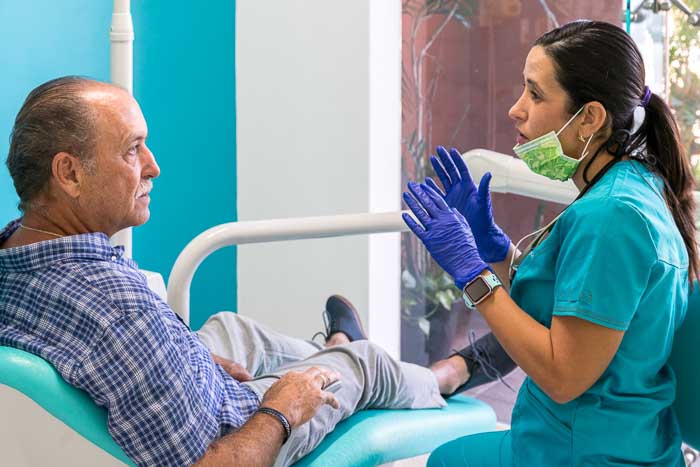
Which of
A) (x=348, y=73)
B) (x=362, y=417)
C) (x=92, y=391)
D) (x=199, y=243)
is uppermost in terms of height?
(x=348, y=73)

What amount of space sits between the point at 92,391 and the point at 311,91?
77.3 inches

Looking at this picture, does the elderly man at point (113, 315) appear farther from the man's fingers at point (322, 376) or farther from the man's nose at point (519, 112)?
the man's nose at point (519, 112)

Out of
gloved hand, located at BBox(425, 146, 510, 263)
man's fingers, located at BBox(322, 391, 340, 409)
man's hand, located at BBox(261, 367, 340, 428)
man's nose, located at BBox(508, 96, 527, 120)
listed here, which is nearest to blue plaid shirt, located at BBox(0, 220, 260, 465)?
man's hand, located at BBox(261, 367, 340, 428)

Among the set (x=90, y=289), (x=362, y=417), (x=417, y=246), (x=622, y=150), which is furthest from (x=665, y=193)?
(x=417, y=246)

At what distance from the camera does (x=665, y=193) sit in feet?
5.33

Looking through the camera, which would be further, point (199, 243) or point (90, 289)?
point (199, 243)

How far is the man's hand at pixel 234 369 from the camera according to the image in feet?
6.82

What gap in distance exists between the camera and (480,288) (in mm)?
1585

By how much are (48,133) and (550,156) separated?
33.2 inches

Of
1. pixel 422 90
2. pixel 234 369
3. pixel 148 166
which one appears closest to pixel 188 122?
pixel 422 90

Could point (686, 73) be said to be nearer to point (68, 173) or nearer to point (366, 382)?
point (366, 382)

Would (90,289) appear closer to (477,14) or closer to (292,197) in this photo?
(292,197)

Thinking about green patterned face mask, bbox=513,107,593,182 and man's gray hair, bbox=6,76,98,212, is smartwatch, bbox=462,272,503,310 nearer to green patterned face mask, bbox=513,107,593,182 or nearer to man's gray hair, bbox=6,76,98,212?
green patterned face mask, bbox=513,107,593,182

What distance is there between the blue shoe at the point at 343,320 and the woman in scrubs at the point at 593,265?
848 millimetres
